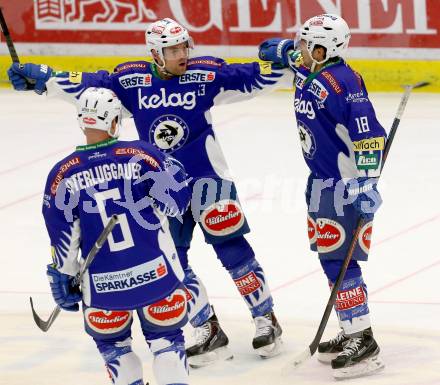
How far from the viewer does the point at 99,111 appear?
5.20 metres

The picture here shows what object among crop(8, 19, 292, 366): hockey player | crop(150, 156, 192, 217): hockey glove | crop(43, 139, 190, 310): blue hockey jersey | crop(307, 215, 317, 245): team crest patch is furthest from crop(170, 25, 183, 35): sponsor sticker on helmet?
crop(43, 139, 190, 310): blue hockey jersey

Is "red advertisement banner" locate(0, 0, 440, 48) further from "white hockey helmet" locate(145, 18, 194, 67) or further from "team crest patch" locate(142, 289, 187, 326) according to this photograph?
"team crest patch" locate(142, 289, 187, 326)

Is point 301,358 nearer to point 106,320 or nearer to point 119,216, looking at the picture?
point 106,320

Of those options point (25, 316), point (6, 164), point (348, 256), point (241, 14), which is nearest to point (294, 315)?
point (348, 256)

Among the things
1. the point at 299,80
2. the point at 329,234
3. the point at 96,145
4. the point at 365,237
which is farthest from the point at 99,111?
the point at 365,237

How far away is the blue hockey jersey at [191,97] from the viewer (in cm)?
635

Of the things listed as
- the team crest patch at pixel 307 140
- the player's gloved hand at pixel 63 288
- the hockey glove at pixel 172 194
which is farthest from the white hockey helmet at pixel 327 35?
the player's gloved hand at pixel 63 288

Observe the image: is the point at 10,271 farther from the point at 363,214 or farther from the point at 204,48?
the point at 204,48

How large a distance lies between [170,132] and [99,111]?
3.92ft

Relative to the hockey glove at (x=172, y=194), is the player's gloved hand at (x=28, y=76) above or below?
above

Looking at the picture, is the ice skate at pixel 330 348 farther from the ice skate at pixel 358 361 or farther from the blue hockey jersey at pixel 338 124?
the blue hockey jersey at pixel 338 124

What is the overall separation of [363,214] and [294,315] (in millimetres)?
1137

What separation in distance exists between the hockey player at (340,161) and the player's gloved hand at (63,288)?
1334 mm

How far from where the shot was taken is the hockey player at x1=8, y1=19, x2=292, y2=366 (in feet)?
20.8
